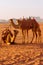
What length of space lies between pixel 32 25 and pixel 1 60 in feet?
13.5

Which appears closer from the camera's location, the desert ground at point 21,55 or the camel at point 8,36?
the desert ground at point 21,55

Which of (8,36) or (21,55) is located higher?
(8,36)

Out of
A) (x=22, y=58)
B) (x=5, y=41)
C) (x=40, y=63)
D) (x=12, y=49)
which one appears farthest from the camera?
(x=5, y=41)

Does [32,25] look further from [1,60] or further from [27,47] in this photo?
[1,60]

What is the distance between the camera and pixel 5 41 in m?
13.5

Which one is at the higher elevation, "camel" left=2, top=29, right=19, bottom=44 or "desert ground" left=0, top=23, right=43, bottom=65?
"camel" left=2, top=29, right=19, bottom=44

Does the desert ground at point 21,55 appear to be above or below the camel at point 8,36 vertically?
below

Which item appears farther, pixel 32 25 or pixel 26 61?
pixel 32 25

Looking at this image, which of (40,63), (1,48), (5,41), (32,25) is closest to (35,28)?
(32,25)

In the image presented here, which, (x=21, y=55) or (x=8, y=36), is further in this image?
(x=8, y=36)

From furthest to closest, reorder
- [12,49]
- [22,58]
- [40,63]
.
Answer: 1. [12,49]
2. [22,58]
3. [40,63]

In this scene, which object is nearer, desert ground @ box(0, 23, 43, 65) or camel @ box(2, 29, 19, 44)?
desert ground @ box(0, 23, 43, 65)

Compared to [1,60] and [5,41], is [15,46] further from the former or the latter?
[1,60]

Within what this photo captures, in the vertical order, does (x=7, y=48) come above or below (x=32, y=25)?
below
